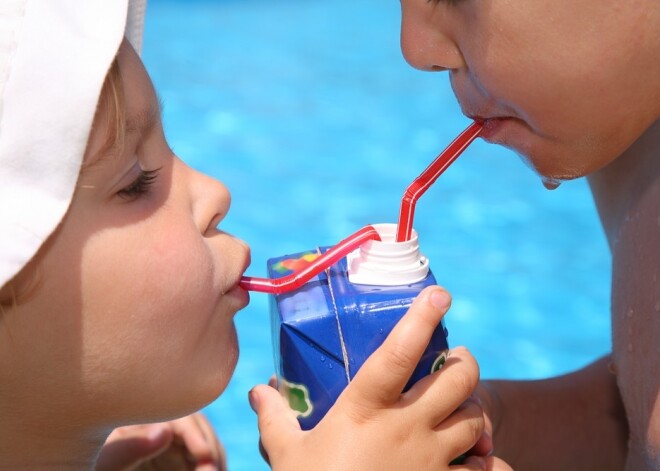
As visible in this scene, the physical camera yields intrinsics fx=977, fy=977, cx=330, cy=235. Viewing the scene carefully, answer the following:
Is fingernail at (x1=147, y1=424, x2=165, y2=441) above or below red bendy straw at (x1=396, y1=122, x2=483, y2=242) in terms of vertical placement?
below

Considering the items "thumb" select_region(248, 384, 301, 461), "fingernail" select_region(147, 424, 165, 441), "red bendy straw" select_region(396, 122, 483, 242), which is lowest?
"fingernail" select_region(147, 424, 165, 441)

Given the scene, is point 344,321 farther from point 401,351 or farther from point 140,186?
point 140,186

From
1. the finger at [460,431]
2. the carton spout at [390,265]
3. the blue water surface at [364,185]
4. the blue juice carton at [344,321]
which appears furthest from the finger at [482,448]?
the blue water surface at [364,185]

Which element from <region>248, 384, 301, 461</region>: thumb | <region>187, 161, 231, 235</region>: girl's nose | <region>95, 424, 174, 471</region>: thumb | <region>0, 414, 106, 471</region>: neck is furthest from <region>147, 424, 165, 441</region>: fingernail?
<region>187, 161, 231, 235</region>: girl's nose

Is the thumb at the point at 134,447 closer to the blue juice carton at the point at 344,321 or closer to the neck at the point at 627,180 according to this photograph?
the blue juice carton at the point at 344,321

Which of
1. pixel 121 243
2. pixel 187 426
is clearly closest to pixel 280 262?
pixel 121 243

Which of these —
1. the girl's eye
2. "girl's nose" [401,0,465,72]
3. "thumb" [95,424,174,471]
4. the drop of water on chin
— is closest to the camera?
the girl's eye

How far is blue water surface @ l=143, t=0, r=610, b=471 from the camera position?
127 inches

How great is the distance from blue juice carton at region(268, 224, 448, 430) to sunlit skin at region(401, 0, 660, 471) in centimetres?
27

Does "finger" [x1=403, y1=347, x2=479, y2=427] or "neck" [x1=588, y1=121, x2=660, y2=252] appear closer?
"finger" [x1=403, y1=347, x2=479, y2=427]

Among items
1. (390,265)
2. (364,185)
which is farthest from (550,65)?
(364,185)

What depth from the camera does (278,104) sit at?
463 centimetres

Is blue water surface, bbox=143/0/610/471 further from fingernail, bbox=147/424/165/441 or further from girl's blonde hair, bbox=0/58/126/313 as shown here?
girl's blonde hair, bbox=0/58/126/313

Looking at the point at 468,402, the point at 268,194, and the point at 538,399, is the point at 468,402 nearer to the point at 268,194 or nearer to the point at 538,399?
the point at 538,399
